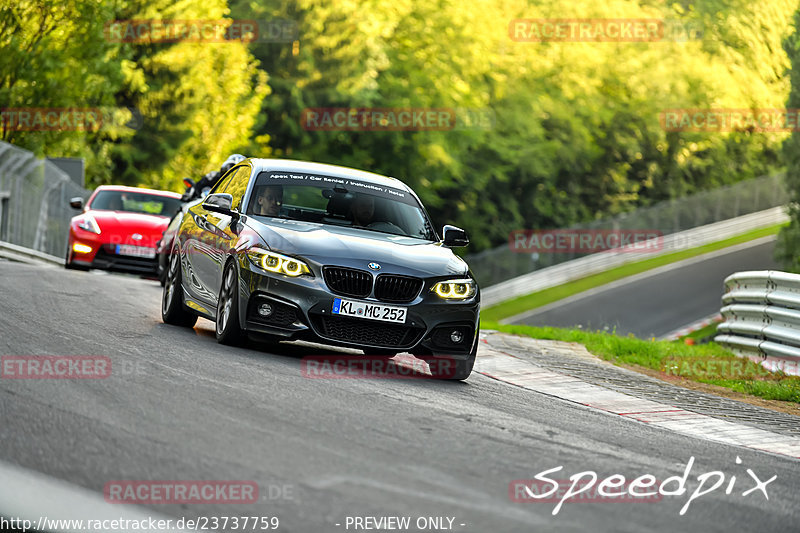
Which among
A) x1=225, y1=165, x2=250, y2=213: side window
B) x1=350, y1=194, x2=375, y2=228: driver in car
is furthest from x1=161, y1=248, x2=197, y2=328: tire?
x1=350, y1=194, x2=375, y2=228: driver in car

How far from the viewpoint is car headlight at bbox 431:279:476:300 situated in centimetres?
995

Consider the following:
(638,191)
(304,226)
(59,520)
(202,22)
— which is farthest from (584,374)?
(638,191)

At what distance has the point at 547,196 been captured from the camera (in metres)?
65.5

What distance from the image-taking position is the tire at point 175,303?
11.9 m

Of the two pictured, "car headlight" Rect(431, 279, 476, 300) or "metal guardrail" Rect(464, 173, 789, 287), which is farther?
"metal guardrail" Rect(464, 173, 789, 287)

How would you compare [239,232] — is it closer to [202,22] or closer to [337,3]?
[202,22]

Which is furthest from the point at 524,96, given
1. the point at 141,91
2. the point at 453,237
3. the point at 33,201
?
the point at 453,237

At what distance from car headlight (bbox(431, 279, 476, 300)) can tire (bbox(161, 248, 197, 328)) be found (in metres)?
2.99

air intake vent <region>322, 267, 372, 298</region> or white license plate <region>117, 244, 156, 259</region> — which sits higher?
air intake vent <region>322, 267, 372, 298</region>

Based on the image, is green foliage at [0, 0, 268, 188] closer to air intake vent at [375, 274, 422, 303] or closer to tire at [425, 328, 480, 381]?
tire at [425, 328, 480, 381]

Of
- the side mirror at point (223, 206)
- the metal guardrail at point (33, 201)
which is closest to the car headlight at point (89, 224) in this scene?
the metal guardrail at point (33, 201)

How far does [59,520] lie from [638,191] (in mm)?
67253

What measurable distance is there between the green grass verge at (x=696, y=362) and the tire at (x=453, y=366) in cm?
358

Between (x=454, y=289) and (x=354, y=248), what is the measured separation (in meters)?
0.86
